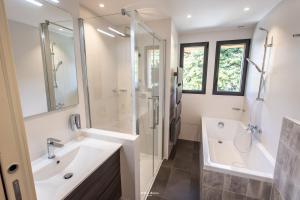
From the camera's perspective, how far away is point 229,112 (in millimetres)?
3119

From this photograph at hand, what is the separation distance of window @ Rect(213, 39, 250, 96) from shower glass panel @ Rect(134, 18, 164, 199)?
57.1 inches

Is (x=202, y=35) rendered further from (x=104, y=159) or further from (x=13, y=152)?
(x=13, y=152)

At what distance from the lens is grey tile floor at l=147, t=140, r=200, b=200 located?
1.94 meters

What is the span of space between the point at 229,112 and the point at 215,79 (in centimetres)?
79

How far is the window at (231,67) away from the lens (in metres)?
2.90

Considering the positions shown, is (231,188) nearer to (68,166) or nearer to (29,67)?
(68,166)

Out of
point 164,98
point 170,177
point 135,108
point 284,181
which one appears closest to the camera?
point 284,181

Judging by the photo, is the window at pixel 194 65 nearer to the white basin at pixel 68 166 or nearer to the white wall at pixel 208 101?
the white wall at pixel 208 101

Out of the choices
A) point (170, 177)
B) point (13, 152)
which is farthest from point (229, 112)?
point (13, 152)

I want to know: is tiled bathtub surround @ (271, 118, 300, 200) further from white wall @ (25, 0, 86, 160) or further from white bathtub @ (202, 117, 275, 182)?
white wall @ (25, 0, 86, 160)

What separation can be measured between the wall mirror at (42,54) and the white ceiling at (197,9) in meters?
0.66

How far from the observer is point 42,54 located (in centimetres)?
121

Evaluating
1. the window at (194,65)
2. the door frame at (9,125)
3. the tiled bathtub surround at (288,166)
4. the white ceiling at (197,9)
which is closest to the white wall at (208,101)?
the window at (194,65)

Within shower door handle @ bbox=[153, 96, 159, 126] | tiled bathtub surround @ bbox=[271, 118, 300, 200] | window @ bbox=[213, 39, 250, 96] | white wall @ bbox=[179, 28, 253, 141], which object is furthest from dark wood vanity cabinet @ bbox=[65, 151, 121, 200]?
window @ bbox=[213, 39, 250, 96]
